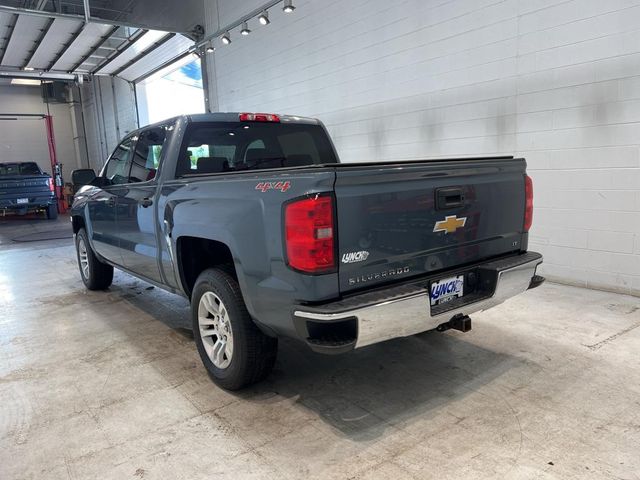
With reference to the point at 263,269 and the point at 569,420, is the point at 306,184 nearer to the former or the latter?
the point at 263,269

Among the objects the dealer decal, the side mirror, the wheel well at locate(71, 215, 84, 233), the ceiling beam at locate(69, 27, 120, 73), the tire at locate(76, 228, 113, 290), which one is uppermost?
the ceiling beam at locate(69, 27, 120, 73)

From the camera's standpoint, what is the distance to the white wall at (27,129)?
19469 millimetres

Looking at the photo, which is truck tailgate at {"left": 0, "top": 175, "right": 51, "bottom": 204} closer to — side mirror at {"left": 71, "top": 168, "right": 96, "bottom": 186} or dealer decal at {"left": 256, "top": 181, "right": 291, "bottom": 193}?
side mirror at {"left": 71, "top": 168, "right": 96, "bottom": 186}

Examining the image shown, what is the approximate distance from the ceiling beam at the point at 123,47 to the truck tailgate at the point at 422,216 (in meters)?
9.98

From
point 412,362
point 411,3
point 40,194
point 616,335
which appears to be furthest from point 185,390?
point 40,194

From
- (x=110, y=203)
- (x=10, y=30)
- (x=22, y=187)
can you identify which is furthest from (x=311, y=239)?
(x=22, y=187)

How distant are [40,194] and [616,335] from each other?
571 inches

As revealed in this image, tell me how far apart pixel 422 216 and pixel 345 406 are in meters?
1.15

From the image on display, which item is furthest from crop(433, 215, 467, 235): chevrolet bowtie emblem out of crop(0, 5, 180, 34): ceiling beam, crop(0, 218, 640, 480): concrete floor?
crop(0, 5, 180, 34): ceiling beam

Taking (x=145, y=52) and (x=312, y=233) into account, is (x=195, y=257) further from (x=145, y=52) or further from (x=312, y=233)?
(x=145, y=52)

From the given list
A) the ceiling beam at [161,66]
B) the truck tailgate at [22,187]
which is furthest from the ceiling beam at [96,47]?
the truck tailgate at [22,187]

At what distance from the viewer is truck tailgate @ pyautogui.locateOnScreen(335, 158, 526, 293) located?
220 cm

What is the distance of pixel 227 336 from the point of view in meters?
2.82

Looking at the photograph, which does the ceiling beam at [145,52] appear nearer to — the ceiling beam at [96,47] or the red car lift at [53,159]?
the ceiling beam at [96,47]
